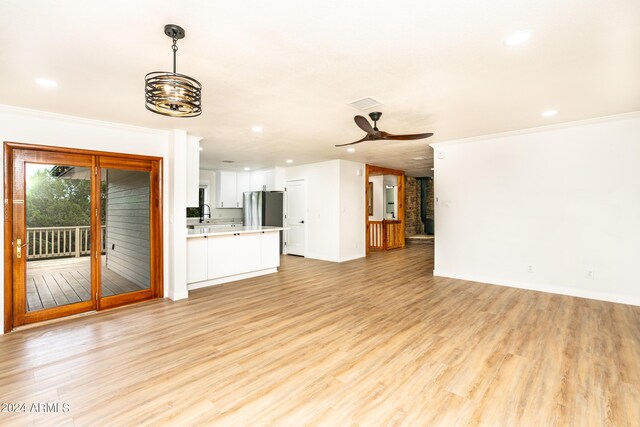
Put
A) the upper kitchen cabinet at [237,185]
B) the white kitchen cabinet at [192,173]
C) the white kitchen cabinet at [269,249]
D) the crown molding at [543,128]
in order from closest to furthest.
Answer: the crown molding at [543,128] → the white kitchen cabinet at [192,173] → the white kitchen cabinet at [269,249] → the upper kitchen cabinet at [237,185]

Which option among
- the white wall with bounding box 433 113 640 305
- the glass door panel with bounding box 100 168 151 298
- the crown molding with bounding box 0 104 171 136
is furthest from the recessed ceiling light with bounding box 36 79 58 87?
the white wall with bounding box 433 113 640 305

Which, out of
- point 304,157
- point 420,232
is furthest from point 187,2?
point 420,232

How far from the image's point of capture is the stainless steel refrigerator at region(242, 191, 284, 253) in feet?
27.0

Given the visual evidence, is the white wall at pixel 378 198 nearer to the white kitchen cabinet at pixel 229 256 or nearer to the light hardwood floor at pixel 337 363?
the white kitchen cabinet at pixel 229 256

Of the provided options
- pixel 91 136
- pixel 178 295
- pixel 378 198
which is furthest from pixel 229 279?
pixel 378 198

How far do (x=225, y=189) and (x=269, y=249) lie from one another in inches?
156

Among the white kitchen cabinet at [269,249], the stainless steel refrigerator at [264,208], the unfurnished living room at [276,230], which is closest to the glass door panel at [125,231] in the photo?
the unfurnished living room at [276,230]

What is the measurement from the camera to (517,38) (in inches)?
82.0

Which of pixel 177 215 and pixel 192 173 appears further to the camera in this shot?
pixel 192 173

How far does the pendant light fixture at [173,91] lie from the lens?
1.84 m

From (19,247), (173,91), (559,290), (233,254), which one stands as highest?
(173,91)

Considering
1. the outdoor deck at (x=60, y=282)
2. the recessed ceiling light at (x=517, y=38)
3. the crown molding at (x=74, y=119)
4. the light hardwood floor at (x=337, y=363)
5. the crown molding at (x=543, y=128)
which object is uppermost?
the crown molding at (x=543, y=128)

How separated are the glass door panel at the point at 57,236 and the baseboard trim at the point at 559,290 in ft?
18.6

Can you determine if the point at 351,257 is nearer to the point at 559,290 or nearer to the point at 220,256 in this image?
the point at 220,256
